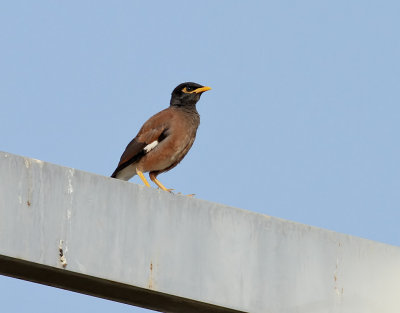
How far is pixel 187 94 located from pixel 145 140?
1245 millimetres

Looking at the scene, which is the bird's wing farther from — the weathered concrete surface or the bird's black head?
the weathered concrete surface

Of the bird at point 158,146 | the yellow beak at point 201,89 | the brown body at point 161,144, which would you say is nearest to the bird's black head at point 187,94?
the yellow beak at point 201,89

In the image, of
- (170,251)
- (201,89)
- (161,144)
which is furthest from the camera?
(201,89)

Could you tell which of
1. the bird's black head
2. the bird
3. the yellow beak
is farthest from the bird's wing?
Answer: the yellow beak

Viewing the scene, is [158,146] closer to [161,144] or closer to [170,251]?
[161,144]

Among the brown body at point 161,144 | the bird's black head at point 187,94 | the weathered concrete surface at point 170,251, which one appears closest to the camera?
the weathered concrete surface at point 170,251

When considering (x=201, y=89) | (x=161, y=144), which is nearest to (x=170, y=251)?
(x=161, y=144)

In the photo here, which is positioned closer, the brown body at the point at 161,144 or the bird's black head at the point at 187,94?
the brown body at the point at 161,144

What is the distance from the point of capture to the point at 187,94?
1077 cm

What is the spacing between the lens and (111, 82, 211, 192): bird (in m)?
9.70

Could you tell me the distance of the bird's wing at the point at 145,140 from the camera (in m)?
9.72

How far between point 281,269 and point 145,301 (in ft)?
2.31

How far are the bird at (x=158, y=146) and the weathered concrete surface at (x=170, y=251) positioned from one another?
187 inches

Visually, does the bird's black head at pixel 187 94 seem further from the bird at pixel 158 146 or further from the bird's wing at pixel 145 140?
the bird's wing at pixel 145 140
